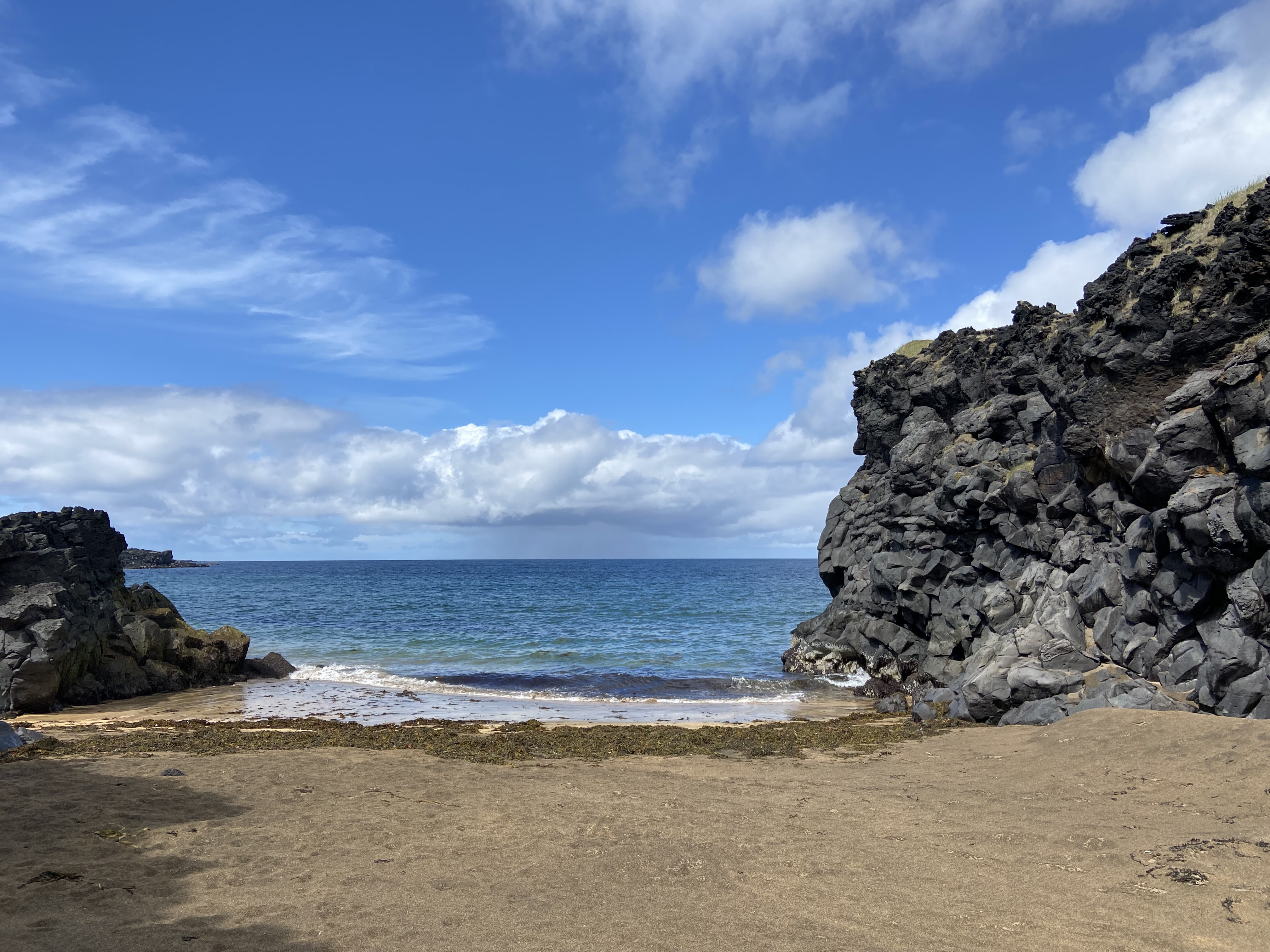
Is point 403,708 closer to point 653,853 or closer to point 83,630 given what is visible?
point 83,630

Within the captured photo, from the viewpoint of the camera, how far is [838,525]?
43312mm

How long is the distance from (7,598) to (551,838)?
24524mm

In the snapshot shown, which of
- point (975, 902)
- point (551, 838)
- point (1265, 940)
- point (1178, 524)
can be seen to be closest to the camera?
point (1265, 940)

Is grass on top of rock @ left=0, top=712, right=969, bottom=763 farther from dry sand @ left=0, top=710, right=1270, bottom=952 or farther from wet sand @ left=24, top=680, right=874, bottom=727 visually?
wet sand @ left=24, top=680, right=874, bottom=727

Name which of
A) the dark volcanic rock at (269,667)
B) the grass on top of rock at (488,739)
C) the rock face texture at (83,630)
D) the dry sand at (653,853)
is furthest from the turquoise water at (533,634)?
the dry sand at (653,853)

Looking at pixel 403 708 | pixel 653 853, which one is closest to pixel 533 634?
pixel 403 708

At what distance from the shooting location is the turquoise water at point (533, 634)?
3466 centimetres

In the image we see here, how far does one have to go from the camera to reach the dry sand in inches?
305

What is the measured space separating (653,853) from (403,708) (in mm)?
18088

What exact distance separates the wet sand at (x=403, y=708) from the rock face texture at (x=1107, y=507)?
575cm

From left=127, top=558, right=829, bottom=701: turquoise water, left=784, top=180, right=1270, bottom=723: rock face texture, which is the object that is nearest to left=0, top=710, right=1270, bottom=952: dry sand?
left=784, top=180, right=1270, bottom=723: rock face texture

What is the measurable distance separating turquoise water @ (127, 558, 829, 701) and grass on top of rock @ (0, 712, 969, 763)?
9318mm

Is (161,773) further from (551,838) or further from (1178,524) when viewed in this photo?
(1178,524)

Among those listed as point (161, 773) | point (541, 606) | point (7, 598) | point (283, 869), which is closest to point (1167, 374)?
point (283, 869)
